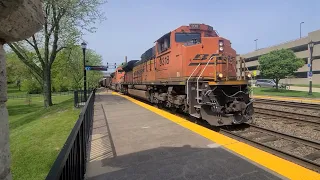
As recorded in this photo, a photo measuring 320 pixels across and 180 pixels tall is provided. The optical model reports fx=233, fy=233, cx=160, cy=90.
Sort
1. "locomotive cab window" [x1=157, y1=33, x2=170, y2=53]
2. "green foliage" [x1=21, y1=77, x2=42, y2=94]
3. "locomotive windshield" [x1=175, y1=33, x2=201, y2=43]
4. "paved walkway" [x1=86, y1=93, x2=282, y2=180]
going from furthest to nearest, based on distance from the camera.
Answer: "green foliage" [x1=21, y1=77, x2=42, y2=94]
"locomotive cab window" [x1=157, y1=33, x2=170, y2=53]
"locomotive windshield" [x1=175, y1=33, x2=201, y2=43]
"paved walkway" [x1=86, y1=93, x2=282, y2=180]

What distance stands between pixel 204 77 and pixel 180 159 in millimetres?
4562

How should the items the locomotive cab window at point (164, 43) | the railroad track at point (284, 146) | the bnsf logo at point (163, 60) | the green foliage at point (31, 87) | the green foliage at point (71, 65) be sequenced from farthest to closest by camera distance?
1. the green foliage at point (31, 87)
2. the green foliage at point (71, 65)
3. the bnsf logo at point (163, 60)
4. the locomotive cab window at point (164, 43)
5. the railroad track at point (284, 146)

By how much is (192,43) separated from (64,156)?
802cm

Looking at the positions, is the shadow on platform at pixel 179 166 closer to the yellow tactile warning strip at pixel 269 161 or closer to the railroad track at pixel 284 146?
Result: the yellow tactile warning strip at pixel 269 161

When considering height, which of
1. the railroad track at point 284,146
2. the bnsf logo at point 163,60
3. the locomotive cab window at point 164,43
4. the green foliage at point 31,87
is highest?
the locomotive cab window at point 164,43

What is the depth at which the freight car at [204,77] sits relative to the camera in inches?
319

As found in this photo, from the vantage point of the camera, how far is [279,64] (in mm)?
30172

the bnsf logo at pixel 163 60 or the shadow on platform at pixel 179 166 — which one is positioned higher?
Answer: the bnsf logo at pixel 163 60

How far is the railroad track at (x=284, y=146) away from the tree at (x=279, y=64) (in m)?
24.8

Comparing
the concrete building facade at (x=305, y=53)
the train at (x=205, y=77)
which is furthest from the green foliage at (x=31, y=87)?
the train at (x=205, y=77)

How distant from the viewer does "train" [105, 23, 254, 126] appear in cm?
811

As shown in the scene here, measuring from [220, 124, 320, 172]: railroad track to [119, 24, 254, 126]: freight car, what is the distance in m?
0.66

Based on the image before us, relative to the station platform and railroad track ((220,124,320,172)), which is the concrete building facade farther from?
the station platform

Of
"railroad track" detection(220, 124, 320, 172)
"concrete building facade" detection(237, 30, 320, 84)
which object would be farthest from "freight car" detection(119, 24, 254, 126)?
"concrete building facade" detection(237, 30, 320, 84)
